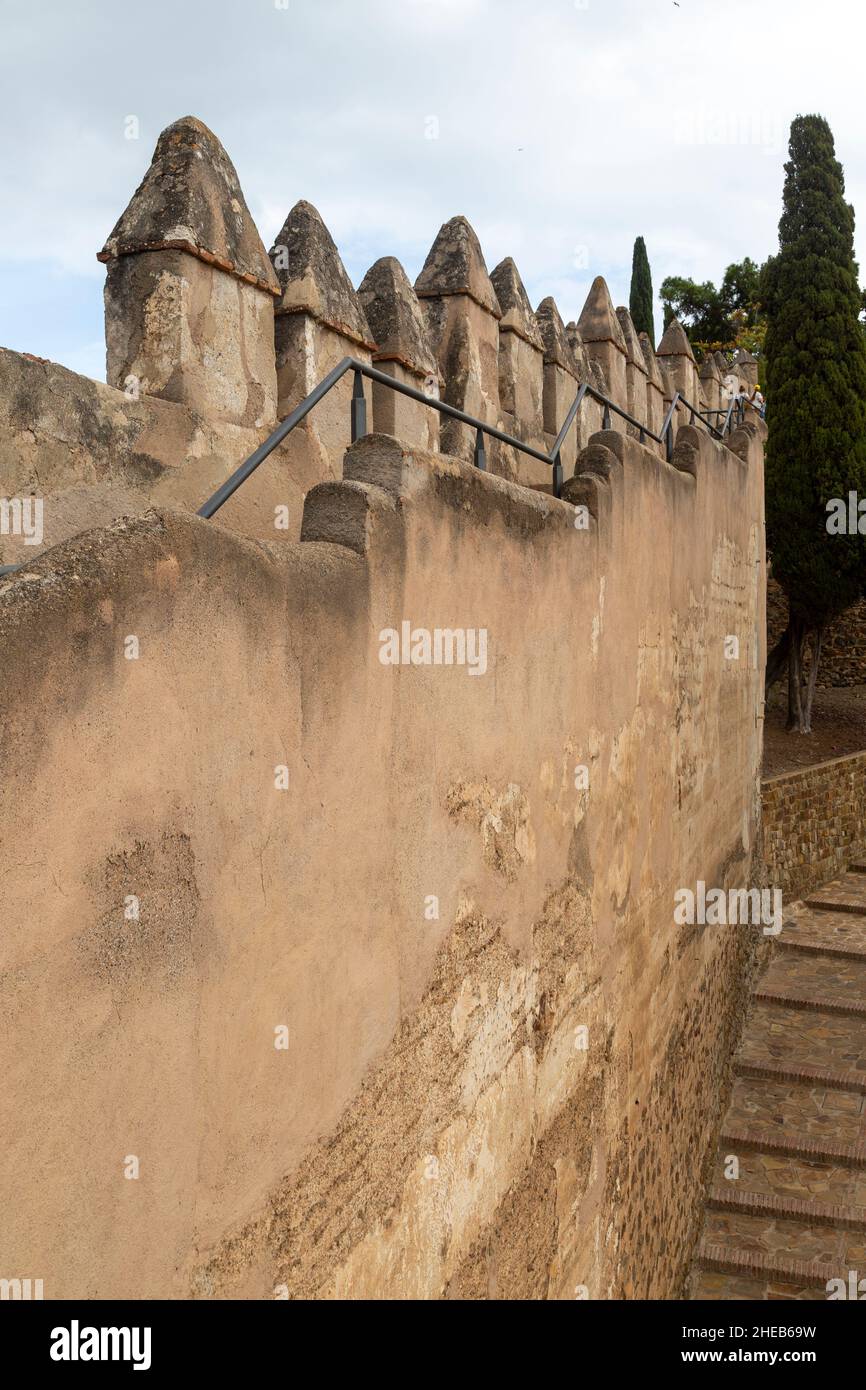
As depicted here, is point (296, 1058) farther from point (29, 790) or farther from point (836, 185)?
point (836, 185)

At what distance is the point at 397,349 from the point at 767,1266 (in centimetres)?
587

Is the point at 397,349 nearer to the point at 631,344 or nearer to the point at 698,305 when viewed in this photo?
the point at 631,344

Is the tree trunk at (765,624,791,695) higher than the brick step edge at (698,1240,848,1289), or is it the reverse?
the tree trunk at (765,624,791,695)

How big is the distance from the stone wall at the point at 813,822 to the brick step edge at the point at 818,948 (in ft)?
2.12

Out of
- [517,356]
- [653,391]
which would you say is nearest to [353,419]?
[517,356]

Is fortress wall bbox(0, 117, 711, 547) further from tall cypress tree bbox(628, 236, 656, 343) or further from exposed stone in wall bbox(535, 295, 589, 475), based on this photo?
tall cypress tree bbox(628, 236, 656, 343)

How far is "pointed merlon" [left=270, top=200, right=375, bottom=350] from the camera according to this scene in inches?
133

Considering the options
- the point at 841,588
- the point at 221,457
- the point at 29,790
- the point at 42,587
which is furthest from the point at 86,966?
the point at 841,588

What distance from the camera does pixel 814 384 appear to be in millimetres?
15141

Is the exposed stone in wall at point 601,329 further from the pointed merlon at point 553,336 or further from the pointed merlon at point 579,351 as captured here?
the pointed merlon at point 553,336

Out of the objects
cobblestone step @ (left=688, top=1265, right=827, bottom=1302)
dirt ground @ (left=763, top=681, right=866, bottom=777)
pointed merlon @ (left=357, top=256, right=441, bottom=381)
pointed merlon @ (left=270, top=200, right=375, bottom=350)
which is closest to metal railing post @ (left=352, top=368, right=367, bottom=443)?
pointed merlon @ (left=270, top=200, right=375, bottom=350)

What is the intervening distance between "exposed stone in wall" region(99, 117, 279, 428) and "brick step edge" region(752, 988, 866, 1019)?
7960mm

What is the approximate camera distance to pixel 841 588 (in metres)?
15.4

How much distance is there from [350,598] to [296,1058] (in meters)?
1.01
